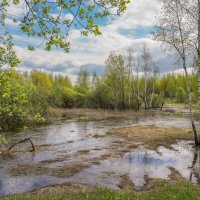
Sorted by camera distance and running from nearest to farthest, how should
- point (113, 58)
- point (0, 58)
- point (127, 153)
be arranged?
point (0, 58) → point (127, 153) → point (113, 58)

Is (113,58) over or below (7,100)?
over

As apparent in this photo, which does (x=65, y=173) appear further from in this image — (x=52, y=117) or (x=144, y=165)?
(x=52, y=117)

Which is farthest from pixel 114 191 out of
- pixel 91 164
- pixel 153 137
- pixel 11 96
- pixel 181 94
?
pixel 181 94

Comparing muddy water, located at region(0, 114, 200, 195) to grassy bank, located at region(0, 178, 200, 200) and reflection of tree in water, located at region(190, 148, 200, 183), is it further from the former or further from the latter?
grassy bank, located at region(0, 178, 200, 200)

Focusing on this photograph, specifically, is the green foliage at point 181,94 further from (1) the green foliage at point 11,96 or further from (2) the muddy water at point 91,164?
(1) the green foliage at point 11,96

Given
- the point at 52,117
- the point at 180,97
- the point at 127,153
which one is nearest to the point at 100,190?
the point at 127,153

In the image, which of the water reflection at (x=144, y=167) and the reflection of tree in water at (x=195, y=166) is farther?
the reflection of tree in water at (x=195, y=166)

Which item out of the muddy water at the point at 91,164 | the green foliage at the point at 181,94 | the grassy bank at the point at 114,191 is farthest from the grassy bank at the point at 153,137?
the green foliage at the point at 181,94

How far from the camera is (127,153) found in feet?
80.4

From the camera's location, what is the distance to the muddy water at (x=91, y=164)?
16656 millimetres

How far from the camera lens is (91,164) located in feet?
68.1

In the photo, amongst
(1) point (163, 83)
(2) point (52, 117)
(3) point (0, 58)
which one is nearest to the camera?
(3) point (0, 58)

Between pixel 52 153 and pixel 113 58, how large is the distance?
63.4 meters

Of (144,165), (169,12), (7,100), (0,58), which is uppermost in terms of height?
(169,12)
